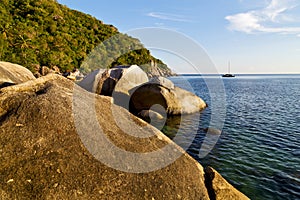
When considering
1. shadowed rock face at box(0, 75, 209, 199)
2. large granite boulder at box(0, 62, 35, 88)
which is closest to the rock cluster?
large granite boulder at box(0, 62, 35, 88)

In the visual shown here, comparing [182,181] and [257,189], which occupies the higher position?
[182,181]

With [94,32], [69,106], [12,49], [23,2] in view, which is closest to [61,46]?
[12,49]

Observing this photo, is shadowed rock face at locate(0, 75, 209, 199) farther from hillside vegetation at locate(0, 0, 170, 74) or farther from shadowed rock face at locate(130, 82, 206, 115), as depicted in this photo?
hillside vegetation at locate(0, 0, 170, 74)

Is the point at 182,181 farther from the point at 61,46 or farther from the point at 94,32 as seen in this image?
the point at 94,32

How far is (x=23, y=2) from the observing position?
61531 mm

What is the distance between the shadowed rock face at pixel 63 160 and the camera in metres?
3.77

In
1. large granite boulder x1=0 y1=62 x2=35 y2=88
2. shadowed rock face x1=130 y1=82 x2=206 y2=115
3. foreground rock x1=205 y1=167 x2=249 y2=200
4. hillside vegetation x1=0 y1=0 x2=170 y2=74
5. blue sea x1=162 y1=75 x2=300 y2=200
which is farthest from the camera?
hillside vegetation x1=0 y1=0 x2=170 y2=74

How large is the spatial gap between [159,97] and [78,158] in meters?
12.9

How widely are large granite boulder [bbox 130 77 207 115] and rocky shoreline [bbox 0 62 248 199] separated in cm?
1110

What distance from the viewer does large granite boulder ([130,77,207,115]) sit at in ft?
55.3

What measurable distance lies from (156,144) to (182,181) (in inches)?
47.6

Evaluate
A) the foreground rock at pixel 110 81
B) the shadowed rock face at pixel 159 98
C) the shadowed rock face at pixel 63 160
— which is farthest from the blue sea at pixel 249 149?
the foreground rock at pixel 110 81

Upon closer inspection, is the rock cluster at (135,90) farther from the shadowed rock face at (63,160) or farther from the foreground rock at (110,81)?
the shadowed rock face at (63,160)

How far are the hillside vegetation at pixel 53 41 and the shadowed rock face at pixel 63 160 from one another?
32.4 meters
